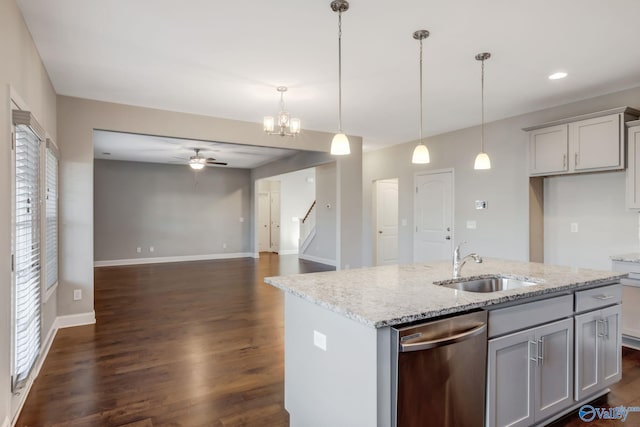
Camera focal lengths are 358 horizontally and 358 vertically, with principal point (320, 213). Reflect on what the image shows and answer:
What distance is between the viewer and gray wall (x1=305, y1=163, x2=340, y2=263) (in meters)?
8.62

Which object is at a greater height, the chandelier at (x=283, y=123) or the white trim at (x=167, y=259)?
the chandelier at (x=283, y=123)

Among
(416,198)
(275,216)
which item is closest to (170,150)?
(275,216)

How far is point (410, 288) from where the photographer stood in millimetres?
2148

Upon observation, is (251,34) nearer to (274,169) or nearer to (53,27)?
(53,27)

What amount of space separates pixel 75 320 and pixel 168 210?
577cm

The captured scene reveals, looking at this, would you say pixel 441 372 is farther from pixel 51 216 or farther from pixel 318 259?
pixel 318 259

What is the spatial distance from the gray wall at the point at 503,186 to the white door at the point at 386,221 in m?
1.08

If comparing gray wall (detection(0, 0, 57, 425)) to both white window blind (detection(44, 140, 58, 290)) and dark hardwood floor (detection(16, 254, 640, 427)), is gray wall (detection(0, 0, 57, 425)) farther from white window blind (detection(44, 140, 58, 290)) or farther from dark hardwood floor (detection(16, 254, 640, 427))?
white window blind (detection(44, 140, 58, 290))

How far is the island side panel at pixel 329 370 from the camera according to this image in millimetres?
1582

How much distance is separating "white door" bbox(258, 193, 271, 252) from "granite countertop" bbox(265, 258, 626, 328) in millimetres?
9298

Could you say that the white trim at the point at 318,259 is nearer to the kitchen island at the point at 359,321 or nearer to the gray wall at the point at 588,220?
the gray wall at the point at 588,220

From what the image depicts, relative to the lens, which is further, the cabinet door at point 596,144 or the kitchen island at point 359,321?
the cabinet door at point 596,144

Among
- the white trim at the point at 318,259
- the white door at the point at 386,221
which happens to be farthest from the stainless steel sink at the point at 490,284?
the white trim at the point at 318,259

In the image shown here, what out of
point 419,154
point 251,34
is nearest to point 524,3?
point 419,154
